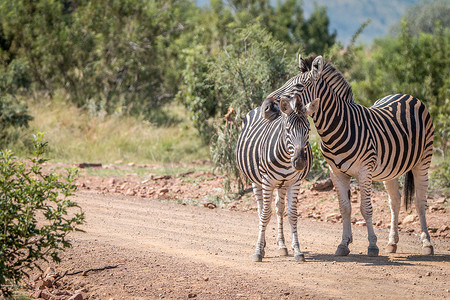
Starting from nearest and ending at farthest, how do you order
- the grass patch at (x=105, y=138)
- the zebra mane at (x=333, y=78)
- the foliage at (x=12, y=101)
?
the zebra mane at (x=333, y=78) < the foliage at (x=12, y=101) < the grass patch at (x=105, y=138)

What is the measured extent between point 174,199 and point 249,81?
2.96 meters

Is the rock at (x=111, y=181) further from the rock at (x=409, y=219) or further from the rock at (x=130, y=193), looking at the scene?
the rock at (x=409, y=219)

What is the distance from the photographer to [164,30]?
69.2 feet

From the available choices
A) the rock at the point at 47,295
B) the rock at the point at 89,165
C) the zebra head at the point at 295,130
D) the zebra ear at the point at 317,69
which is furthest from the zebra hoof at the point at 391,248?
the rock at the point at 89,165

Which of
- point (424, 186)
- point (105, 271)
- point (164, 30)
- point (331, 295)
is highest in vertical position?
point (164, 30)

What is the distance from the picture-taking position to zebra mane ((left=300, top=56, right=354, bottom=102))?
718cm

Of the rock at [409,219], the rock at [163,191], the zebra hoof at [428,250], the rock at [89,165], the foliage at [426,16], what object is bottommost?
the rock at [89,165]

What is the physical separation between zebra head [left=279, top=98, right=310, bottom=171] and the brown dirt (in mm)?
1214

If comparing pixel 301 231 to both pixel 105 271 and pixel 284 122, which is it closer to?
pixel 284 122

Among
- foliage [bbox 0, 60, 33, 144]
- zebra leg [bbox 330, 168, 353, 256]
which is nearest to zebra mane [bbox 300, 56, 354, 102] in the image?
zebra leg [bbox 330, 168, 353, 256]

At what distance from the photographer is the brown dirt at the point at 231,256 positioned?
222 inches

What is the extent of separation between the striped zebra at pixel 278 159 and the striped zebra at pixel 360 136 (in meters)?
0.25

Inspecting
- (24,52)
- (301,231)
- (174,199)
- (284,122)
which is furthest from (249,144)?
(24,52)

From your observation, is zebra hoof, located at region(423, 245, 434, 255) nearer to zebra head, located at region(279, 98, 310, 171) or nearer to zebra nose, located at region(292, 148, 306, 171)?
zebra head, located at region(279, 98, 310, 171)
